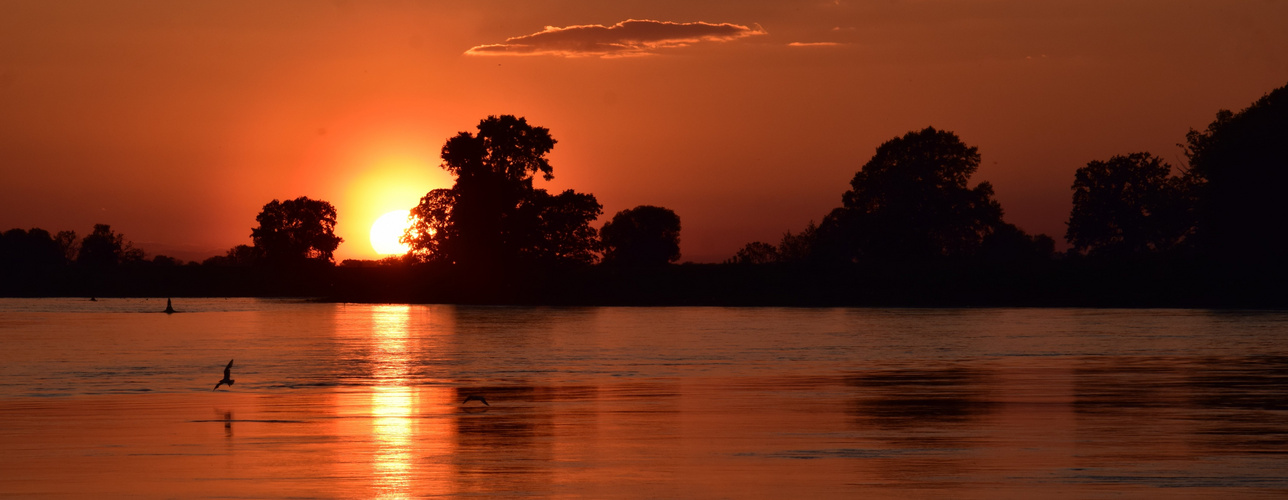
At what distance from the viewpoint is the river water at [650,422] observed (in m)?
15.0

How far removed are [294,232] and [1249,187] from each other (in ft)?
427

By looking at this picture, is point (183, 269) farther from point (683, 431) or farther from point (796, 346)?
point (683, 431)

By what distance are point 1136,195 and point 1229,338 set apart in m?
93.1

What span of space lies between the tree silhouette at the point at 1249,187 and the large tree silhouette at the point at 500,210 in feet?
170

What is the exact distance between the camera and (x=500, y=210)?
117m

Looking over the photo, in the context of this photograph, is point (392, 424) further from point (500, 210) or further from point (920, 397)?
point (500, 210)

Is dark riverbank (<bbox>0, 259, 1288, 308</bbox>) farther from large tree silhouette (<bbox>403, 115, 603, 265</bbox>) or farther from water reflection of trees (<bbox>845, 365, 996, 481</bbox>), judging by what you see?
water reflection of trees (<bbox>845, 365, 996, 481</bbox>)

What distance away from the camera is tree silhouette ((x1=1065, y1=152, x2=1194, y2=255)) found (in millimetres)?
137000

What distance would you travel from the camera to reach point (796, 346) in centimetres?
4691

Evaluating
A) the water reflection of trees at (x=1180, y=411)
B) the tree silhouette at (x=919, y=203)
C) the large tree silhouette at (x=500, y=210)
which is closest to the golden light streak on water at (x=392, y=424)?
the water reflection of trees at (x=1180, y=411)

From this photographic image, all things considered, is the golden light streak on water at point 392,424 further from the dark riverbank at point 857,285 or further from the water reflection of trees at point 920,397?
the dark riverbank at point 857,285

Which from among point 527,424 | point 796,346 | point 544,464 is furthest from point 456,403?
point 796,346

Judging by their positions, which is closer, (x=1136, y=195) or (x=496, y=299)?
(x=496, y=299)

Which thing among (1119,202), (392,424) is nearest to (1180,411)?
(392,424)
